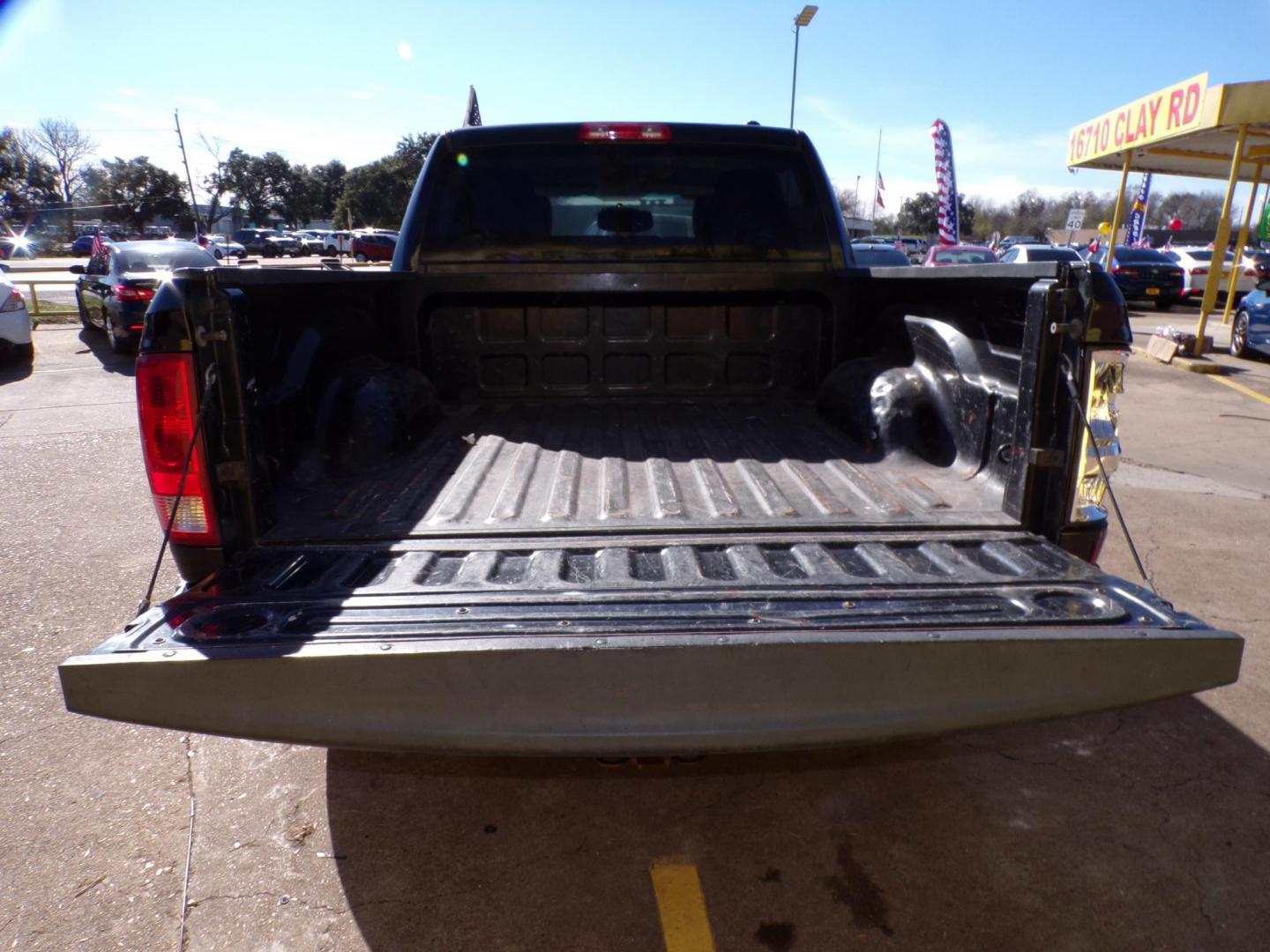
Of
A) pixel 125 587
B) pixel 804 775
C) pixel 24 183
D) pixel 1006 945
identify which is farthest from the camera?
pixel 24 183

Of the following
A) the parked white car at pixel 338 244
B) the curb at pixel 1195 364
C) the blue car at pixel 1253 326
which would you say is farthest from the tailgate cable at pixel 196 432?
the parked white car at pixel 338 244

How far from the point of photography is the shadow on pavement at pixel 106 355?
12602 millimetres

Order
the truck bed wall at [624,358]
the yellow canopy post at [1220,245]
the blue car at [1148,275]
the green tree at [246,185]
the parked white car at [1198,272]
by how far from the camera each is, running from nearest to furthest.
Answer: the truck bed wall at [624,358]
the yellow canopy post at [1220,245]
the parked white car at [1198,272]
the blue car at [1148,275]
the green tree at [246,185]

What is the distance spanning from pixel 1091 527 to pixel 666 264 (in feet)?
7.35

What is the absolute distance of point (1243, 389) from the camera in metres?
11.5

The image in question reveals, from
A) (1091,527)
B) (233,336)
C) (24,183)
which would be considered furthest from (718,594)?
(24,183)

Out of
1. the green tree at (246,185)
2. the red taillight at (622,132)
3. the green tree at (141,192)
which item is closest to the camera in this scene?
the red taillight at (622,132)

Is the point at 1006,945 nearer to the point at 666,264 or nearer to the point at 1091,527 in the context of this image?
the point at 1091,527

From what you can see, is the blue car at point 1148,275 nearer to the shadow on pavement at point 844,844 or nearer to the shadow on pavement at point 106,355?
the shadow on pavement at point 106,355

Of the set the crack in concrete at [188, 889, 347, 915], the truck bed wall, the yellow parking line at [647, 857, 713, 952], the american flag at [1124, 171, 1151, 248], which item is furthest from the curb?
the american flag at [1124, 171, 1151, 248]

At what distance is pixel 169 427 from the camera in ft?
7.67

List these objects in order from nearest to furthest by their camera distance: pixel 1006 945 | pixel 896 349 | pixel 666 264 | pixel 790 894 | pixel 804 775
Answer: pixel 1006 945, pixel 790 894, pixel 804 775, pixel 896 349, pixel 666 264

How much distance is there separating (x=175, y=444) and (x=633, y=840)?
1792mm

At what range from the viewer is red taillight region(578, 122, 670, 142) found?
4047 millimetres
